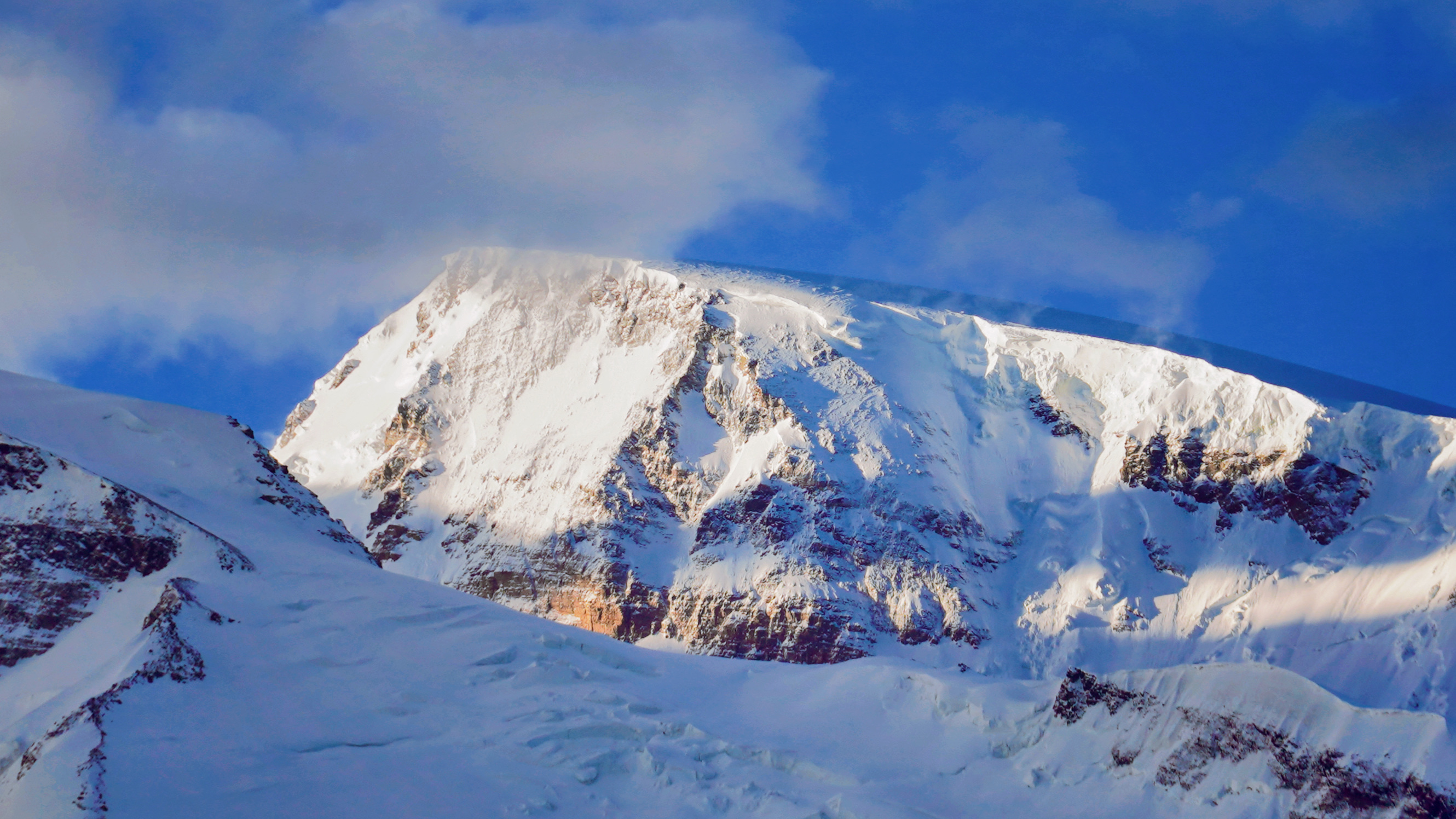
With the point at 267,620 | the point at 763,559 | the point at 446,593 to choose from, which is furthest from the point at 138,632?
the point at 763,559

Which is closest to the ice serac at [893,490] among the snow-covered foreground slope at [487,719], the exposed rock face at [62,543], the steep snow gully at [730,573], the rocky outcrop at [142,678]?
the steep snow gully at [730,573]

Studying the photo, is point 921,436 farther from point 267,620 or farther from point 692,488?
point 267,620

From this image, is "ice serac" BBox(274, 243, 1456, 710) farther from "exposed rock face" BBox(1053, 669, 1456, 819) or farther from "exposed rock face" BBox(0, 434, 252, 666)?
"exposed rock face" BBox(0, 434, 252, 666)

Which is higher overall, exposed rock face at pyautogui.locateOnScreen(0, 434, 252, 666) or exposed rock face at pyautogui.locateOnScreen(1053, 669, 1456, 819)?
exposed rock face at pyautogui.locateOnScreen(0, 434, 252, 666)

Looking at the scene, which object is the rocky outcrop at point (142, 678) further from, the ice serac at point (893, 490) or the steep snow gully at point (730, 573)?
the ice serac at point (893, 490)

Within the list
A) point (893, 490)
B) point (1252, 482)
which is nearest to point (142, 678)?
point (893, 490)

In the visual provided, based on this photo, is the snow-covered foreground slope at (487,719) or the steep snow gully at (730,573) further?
the steep snow gully at (730,573)

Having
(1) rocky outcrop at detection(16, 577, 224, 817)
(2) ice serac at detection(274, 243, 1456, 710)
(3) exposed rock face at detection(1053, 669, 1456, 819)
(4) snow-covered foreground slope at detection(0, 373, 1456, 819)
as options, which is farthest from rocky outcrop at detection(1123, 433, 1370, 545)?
(1) rocky outcrop at detection(16, 577, 224, 817)
